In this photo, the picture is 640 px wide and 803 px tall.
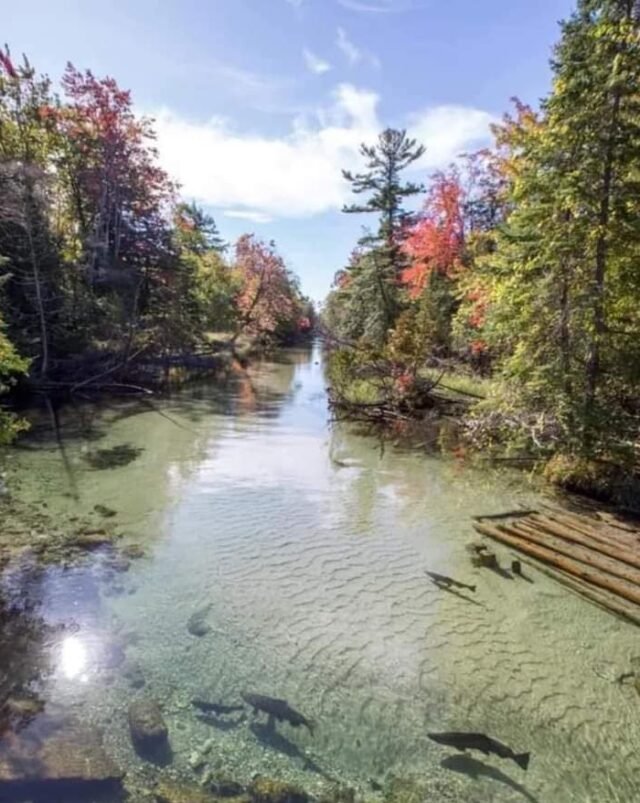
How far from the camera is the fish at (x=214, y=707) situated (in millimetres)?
4445

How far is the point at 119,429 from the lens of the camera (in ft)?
50.2

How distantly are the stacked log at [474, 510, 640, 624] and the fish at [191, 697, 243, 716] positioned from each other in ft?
15.3

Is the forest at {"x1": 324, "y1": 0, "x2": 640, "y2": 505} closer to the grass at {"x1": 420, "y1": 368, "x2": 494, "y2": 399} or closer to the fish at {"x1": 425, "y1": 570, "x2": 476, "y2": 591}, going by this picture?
the fish at {"x1": 425, "y1": 570, "x2": 476, "y2": 591}

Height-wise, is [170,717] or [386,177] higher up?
[386,177]

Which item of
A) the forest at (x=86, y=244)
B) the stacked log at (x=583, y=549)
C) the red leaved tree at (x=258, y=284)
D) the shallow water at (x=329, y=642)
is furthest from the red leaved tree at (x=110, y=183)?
the stacked log at (x=583, y=549)

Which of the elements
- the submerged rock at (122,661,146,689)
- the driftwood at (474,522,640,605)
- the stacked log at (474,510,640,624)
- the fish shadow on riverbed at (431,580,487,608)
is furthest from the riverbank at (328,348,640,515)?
the submerged rock at (122,661,146,689)

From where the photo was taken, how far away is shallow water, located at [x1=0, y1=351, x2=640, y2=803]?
404 cm

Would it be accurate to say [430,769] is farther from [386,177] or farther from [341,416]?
→ [386,177]

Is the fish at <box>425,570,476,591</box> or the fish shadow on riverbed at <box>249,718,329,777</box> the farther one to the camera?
the fish at <box>425,570,476,591</box>

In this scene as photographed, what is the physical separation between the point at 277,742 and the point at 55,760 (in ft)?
5.61

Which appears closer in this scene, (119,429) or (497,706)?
(497,706)

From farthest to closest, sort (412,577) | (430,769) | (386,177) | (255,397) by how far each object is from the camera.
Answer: (386,177), (255,397), (412,577), (430,769)

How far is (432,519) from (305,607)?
12.5 ft

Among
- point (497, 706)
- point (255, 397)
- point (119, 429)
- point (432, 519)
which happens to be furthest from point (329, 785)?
point (255, 397)
